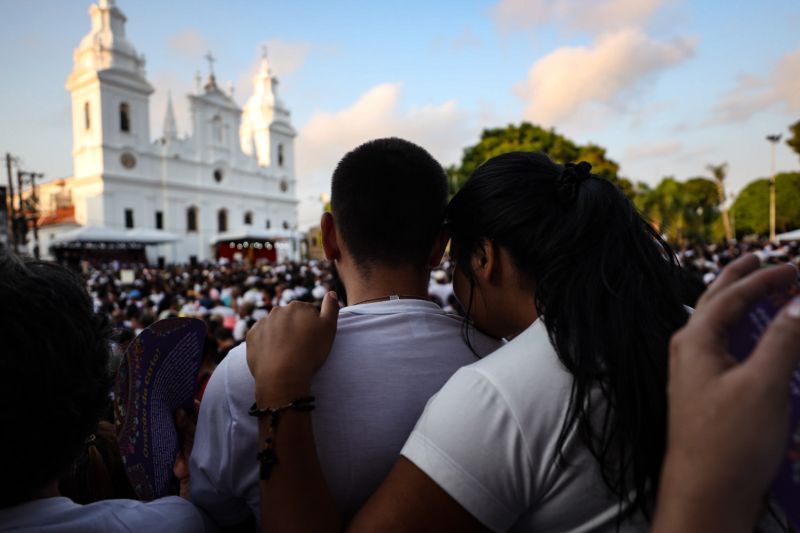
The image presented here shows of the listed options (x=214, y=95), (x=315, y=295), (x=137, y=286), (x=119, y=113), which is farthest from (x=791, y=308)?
(x=214, y=95)

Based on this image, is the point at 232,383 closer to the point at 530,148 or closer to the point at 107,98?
the point at 530,148

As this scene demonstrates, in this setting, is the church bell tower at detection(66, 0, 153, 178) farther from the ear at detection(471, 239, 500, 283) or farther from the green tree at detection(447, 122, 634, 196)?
the ear at detection(471, 239, 500, 283)

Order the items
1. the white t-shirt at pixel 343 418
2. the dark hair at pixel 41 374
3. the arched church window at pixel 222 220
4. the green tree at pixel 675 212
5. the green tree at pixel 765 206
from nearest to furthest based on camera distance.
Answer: the dark hair at pixel 41 374, the white t-shirt at pixel 343 418, the green tree at pixel 675 212, the green tree at pixel 765 206, the arched church window at pixel 222 220

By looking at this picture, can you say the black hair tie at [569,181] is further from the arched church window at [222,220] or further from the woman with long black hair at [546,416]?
the arched church window at [222,220]

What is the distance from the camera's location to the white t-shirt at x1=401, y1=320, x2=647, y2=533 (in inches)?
37.6

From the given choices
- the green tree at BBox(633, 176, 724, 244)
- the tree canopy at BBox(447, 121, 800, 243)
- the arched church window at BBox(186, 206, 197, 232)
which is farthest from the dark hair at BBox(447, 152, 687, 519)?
the arched church window at BBox(186, 206, 197, 232)

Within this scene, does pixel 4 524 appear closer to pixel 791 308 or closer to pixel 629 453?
pixel 629 453

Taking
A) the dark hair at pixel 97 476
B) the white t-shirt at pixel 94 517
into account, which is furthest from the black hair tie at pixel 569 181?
the dark hair at pixel 97 476

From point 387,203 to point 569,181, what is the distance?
1.51ft

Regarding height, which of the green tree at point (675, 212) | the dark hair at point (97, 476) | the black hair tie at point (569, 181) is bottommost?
the dark hair at point (97, 476)

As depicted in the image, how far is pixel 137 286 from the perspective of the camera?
50.1 feet

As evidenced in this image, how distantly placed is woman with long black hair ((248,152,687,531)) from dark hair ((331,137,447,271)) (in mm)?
301

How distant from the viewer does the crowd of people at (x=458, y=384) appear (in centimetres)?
62

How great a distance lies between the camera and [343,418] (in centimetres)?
121
